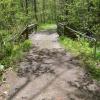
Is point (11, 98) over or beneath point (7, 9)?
beneath

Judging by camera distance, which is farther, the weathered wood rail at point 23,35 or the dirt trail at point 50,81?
the weathered wood rail at point 23,35

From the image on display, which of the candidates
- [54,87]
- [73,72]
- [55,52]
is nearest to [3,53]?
[55,52]

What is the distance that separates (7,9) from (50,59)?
10.7 ft

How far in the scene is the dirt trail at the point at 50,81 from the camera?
7297 millimetres

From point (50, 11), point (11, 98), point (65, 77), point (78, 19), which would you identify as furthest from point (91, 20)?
point (50, 11)

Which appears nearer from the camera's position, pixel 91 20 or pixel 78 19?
pixel 91 20

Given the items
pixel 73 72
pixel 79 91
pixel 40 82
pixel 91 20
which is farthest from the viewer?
pixel 91 20

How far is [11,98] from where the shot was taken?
7121 millimetres

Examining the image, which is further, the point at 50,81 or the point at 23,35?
the point at 23,35

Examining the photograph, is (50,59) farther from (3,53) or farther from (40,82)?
(40,82)

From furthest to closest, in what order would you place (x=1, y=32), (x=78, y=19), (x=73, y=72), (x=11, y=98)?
(x=78, y=19) → (x=1, y=32) → (x=73, y=72) → (x=11, y=98)

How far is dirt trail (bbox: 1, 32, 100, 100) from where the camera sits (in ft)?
23.9

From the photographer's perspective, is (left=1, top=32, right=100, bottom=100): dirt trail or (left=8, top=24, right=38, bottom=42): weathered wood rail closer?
(left=1, top=32, right=100, bottom=100): dirt trail

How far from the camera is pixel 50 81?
8562mm
